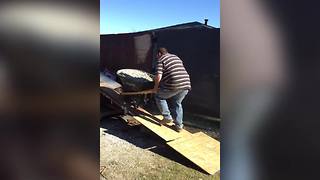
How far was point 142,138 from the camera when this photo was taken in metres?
3.92

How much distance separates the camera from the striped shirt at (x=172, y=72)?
3.90m

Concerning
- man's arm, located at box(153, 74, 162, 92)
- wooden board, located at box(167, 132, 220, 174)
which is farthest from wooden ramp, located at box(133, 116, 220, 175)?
man's arm, located at box(153, 74, 162, 92)

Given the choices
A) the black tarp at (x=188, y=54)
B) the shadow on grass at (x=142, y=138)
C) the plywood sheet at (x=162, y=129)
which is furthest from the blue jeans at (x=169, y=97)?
the black tarp at (x=188, y=54)

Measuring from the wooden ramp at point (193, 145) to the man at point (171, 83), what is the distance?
6.0 inches

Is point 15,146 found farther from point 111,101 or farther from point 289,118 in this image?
point 111,101

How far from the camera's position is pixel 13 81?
53 cm

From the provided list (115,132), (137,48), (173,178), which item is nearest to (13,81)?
(173,178)

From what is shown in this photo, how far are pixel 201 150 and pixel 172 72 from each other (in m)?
1.05

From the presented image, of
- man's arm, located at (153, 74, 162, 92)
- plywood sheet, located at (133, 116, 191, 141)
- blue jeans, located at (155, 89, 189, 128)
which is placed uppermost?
man's arm, located at (153, 74, 162, 92)

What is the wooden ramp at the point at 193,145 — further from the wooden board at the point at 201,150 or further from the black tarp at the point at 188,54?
the black tarp at the point at 188,54

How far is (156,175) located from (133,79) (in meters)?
1.64

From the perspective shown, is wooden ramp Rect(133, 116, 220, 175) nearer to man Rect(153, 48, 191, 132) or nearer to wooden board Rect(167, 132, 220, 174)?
wooden board Rect(167, 132, 220, 174)

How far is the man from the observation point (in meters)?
3.90

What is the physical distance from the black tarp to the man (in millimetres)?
583
